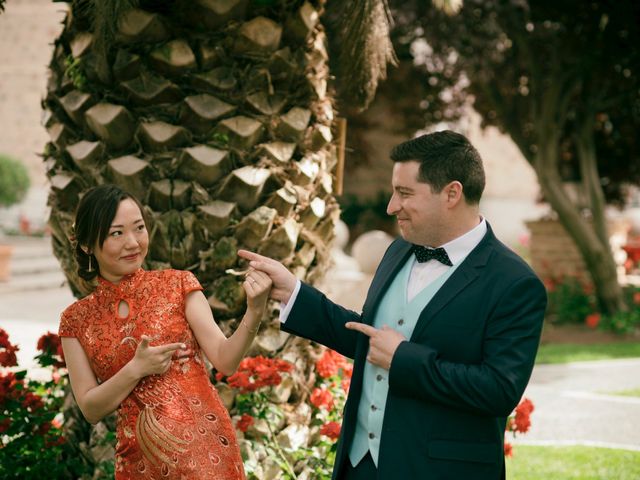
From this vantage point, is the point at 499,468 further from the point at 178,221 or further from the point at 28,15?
the point at 28,15

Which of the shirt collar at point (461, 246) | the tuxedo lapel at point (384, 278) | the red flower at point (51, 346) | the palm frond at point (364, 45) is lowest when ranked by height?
the red flower at point (51, 346)

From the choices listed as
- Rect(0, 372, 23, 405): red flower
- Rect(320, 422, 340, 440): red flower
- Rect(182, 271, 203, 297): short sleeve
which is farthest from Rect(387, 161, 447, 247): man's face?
Rect(0, 372, 23, 405): red flower

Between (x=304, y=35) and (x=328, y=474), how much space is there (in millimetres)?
2093

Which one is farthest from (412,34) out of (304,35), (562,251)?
(304,35)

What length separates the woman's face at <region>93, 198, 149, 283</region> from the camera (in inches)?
99.3

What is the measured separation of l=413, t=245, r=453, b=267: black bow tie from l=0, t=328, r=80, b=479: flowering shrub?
2.11m

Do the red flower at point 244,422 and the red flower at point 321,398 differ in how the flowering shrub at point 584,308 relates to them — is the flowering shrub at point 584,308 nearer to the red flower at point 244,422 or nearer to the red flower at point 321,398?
the red flower at point 321,398

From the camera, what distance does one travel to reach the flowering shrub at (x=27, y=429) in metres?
3.65

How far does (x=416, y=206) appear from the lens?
2.39m

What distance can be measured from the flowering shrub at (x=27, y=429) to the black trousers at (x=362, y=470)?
168 cm

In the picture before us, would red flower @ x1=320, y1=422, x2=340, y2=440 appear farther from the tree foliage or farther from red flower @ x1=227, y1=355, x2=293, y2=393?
the tree foliage

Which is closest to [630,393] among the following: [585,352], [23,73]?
[585,352]

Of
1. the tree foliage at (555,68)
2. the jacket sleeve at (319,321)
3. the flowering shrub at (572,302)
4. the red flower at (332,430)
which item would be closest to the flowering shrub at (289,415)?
the red flower at (332,430)

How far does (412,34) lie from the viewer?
12.1 metres
